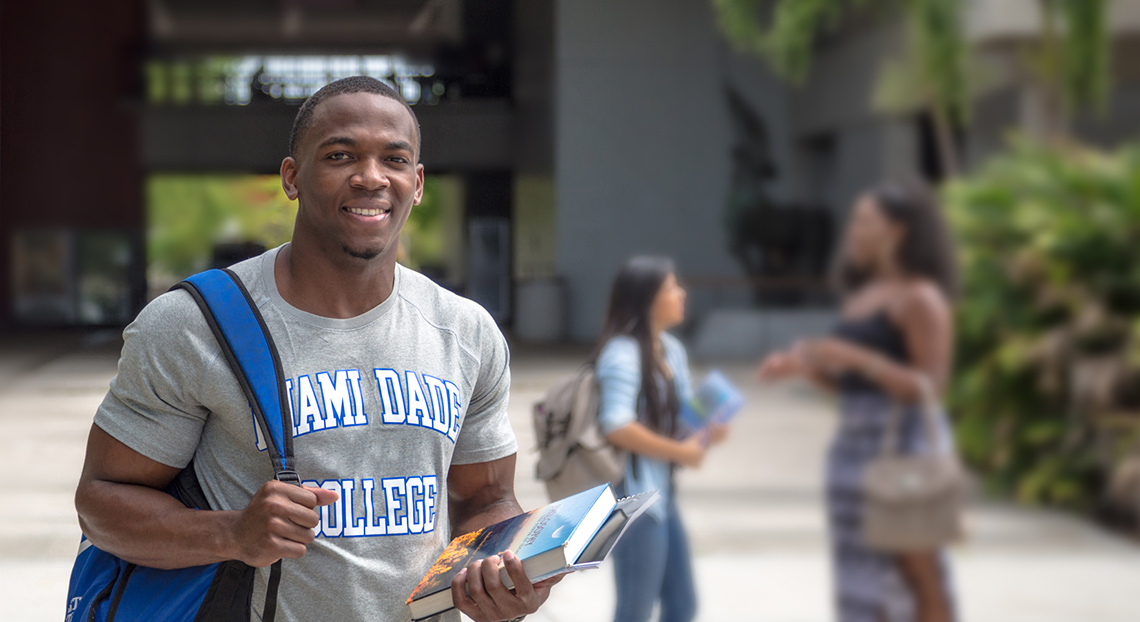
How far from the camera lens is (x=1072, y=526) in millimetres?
→ 3840

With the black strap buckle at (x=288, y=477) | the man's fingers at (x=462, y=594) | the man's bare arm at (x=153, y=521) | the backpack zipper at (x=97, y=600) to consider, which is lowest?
the backpack zipper at (x=97, y=600)

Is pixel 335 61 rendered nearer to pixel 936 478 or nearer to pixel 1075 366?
pixel 936 478

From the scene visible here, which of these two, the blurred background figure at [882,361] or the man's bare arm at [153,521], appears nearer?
the man's bare arm at [153,521]

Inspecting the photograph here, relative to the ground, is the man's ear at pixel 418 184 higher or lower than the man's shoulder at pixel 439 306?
higher

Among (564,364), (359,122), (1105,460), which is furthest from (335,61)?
(1105,460)

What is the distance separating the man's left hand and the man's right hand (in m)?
0.17

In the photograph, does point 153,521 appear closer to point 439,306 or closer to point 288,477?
point 288,477

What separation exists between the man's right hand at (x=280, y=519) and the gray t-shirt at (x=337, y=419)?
4.6 inches

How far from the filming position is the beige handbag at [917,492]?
3121 millimetres

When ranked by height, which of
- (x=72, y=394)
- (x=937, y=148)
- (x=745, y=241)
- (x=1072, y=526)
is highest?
(x=937, y=148)

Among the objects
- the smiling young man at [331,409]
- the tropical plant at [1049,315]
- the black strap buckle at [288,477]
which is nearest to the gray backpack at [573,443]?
the tropical plant at [1049,315]

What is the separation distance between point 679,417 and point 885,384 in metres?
0.61

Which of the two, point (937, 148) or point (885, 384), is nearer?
point (885, 384)

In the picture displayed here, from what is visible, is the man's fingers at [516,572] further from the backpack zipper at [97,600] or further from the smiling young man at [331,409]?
the backpack zipper at [97,600]
